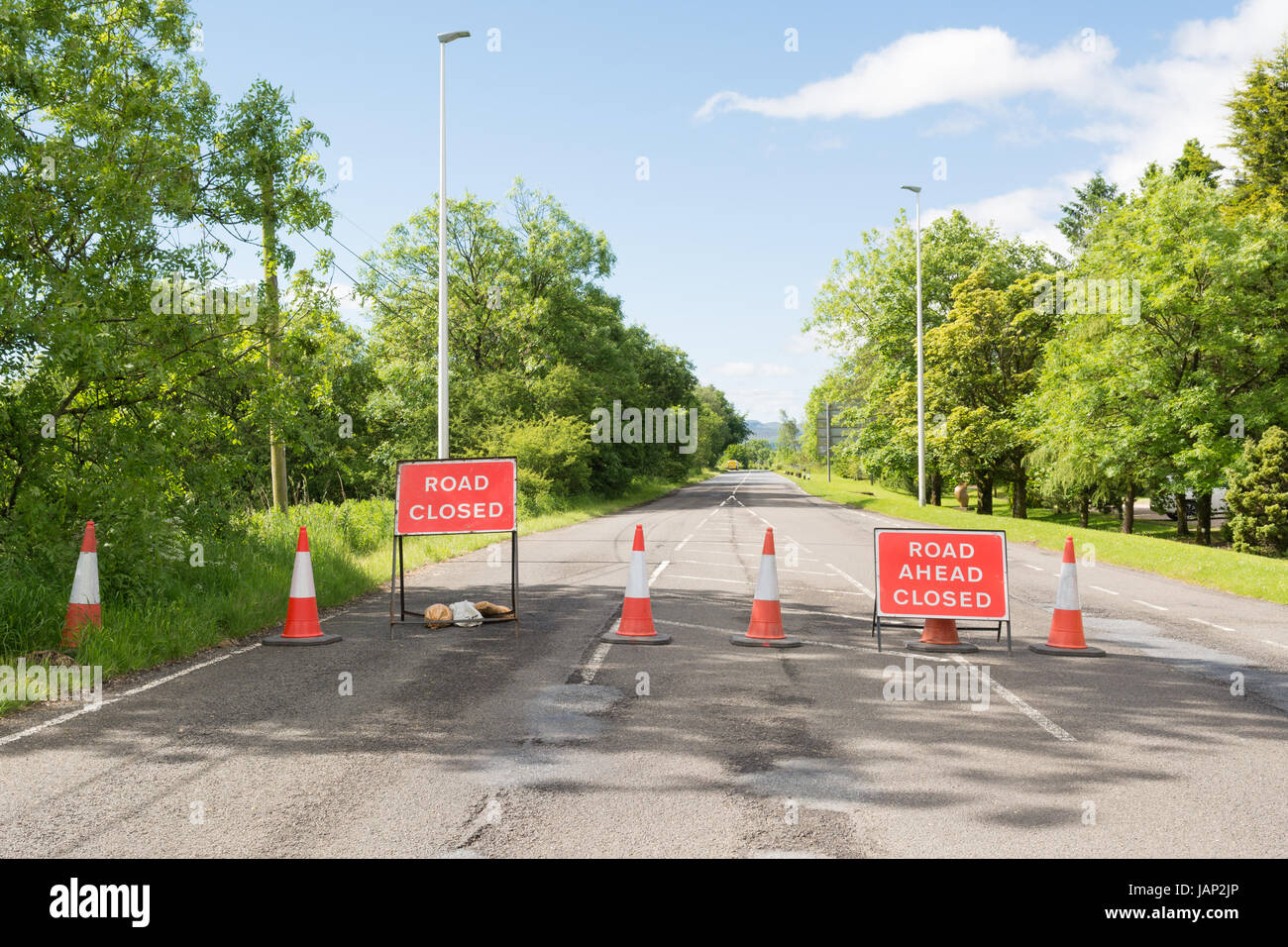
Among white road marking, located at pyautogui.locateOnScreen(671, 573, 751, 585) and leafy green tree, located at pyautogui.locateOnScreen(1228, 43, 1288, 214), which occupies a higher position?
leafy green tree, located at pyautogui.locateOnScreen(1228, 43, 1288, 214)

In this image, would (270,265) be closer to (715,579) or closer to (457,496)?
(457,496)

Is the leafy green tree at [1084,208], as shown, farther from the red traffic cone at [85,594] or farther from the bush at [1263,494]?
the red traffic cone at [85,594]

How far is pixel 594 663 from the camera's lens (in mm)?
8531

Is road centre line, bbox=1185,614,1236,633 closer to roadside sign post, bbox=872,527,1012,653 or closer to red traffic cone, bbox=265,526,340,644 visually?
roadside sign post, bbox=872,527,1012,653

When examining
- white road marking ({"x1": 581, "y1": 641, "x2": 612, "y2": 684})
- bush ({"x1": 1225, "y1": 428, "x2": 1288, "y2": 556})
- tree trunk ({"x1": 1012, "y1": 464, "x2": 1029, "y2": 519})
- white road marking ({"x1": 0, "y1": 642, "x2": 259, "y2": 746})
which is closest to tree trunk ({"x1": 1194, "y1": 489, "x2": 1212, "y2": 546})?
bush ({"x1": 1225, "y1": 428, "x2": 1288, "y2": 556})

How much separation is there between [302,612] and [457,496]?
2.05 metres

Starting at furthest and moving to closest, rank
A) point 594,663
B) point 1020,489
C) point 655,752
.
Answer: point 1020,489 → point 594,663 → point 655,752

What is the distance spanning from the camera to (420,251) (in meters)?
44.5

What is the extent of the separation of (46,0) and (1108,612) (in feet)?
47.3

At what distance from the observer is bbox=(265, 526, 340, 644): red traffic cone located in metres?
9.36

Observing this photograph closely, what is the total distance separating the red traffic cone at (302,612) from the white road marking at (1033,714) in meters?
6.36

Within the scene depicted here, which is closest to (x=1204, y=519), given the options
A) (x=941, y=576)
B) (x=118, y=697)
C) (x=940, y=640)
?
(x=940, y=640)

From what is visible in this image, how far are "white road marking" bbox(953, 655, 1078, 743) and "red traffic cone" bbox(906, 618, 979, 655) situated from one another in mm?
1417
